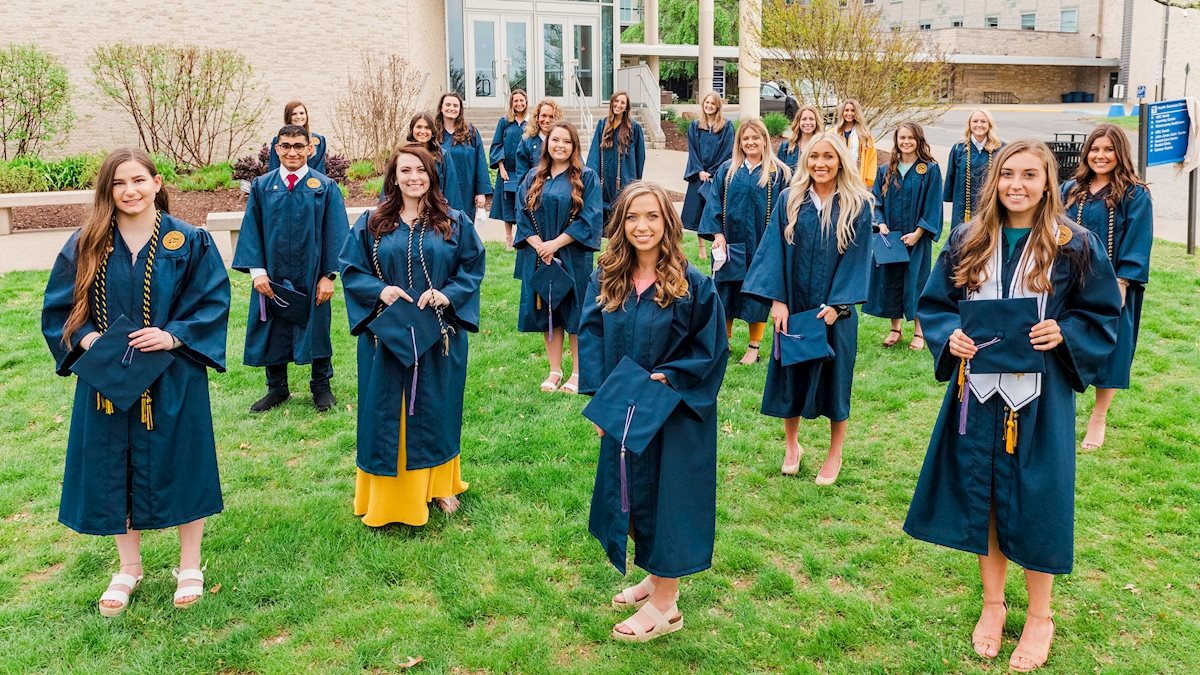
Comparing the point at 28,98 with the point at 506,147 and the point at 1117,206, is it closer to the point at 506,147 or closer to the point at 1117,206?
the point at 506,147

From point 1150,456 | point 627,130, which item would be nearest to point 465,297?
point 1150,456

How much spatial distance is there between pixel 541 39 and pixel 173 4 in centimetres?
1019

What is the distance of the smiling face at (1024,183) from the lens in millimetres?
3684

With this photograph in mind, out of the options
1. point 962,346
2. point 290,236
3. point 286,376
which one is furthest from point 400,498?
point 962,346

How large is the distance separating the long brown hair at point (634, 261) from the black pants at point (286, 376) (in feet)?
12.2

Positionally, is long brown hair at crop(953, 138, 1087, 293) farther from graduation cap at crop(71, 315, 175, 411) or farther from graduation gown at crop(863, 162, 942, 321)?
graduation gown at crop(863, 162, 942, 321)

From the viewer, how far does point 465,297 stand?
509 cm

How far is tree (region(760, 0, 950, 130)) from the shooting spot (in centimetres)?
1858

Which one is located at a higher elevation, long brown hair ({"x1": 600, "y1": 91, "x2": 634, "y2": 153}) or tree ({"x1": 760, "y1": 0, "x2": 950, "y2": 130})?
tree ({"x1": 760, "y1": 0, "x2": 950, "y2": 130})

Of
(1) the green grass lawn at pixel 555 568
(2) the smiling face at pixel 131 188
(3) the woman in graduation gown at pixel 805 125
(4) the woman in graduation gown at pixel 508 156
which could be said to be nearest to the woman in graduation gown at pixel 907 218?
(3) the woman in graduation gown at pixel 805 125

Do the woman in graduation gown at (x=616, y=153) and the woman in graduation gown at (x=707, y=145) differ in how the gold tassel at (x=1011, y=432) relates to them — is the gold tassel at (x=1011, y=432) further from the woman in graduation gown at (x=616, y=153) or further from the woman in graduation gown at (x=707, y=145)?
the woman in graduation gown at (x=707, y=145)

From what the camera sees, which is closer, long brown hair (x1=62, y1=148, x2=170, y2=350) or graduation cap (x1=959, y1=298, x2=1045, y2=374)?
graduation cap (x1=959, y1=298, x2=1045, y2=374)

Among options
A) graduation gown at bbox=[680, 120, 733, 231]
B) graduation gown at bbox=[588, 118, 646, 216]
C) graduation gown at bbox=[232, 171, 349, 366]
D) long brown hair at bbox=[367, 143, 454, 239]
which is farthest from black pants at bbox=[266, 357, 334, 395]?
graduation gown at bbox=[680, 120, 733, 231]

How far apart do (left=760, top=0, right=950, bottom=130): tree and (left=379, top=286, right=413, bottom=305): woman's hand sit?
50.3 ft
